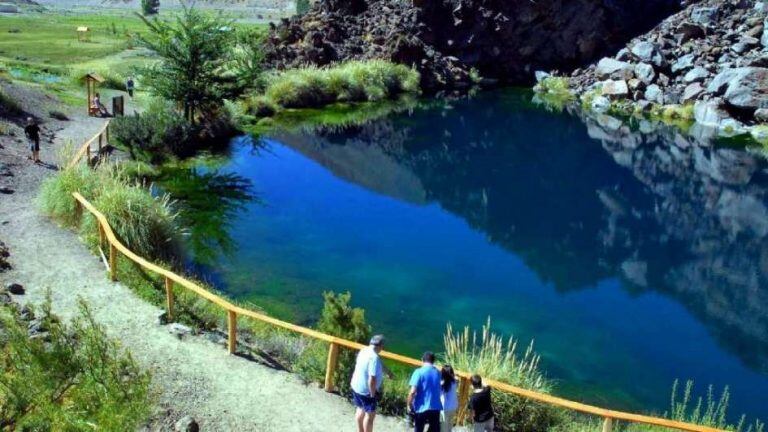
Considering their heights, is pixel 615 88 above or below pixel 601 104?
above

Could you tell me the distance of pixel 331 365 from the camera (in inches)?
478

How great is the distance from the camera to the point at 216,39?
111 ft

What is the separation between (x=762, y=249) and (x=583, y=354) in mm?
13592

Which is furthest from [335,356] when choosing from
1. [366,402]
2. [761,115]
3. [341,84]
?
[761,115]

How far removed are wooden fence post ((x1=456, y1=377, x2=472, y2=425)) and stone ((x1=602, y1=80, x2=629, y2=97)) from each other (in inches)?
1959

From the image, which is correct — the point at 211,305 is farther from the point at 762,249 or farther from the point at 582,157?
the point at 582,157

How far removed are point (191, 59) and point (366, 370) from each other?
89.4 feet

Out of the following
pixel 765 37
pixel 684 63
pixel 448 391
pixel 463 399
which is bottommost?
pixel 463 399

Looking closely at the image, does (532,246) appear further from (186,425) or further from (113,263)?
(186,425)

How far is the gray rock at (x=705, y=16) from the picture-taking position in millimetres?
60562

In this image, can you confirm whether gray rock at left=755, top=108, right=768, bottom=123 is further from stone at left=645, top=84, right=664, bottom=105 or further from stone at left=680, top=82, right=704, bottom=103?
stone at left=645, top=84, right=664, bottom=105

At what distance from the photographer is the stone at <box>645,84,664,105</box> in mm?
54406

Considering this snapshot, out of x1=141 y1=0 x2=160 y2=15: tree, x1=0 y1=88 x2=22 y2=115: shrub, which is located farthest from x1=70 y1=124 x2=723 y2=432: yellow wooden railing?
x1=141 y1=0 x2=160 y2=15: tree

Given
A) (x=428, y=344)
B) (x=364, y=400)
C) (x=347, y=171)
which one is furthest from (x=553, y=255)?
(x=364, y=400)
